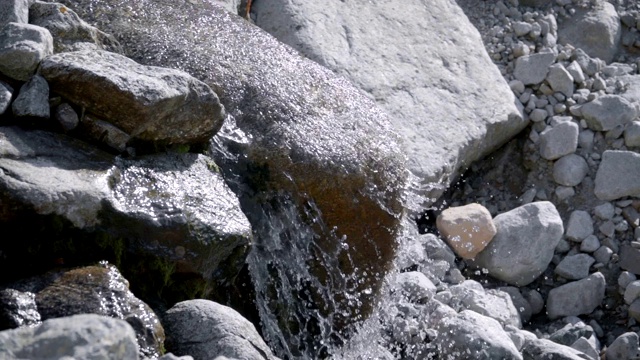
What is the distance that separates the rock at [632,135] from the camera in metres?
5.43

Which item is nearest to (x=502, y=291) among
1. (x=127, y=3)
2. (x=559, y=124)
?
(x=559, y=124)

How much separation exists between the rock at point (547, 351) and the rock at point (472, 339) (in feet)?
0.36

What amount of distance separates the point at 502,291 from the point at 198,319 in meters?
2.28

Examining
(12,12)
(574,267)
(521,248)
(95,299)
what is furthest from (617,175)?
(95,299)

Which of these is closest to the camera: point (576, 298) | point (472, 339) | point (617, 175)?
point (472, 339)

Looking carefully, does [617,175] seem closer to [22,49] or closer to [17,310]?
[22,49]

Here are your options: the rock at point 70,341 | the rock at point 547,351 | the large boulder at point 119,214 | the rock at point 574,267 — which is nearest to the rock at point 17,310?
the large boulder at point 119,214

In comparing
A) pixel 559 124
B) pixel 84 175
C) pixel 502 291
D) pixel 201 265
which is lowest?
pixel 502 291

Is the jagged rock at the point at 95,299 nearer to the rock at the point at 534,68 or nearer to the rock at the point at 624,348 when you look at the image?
the rock at the point at 624,348

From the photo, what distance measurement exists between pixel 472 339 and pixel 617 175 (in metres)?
1.67

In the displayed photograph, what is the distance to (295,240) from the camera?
3.81 metres

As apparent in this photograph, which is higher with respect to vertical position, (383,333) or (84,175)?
(84,175)

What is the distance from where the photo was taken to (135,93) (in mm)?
3314

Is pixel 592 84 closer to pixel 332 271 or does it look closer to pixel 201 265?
pixel 332 271
